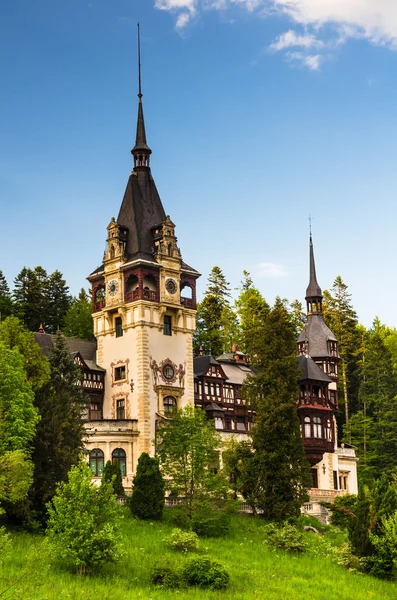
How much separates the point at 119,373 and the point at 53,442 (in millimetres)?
22757

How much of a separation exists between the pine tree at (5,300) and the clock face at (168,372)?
2037 centimetres

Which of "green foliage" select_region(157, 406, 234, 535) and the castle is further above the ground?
the castle

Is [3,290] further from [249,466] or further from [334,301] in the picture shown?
[249,466]

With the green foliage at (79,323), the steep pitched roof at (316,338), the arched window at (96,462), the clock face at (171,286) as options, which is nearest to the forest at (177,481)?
the arched window at (96,462)

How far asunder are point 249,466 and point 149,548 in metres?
14.7

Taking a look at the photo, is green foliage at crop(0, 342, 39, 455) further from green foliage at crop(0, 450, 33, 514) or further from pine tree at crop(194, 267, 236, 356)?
pine tree at crop(194, 267, 236, 356)

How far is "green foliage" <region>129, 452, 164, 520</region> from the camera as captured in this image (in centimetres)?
5119

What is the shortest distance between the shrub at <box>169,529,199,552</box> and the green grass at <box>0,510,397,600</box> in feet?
1.67

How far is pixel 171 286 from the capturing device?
7044 cm

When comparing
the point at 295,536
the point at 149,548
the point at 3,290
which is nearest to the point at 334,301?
the point at 3,290

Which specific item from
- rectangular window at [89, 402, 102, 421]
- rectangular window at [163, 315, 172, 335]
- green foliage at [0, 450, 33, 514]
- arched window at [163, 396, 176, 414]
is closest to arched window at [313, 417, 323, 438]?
arched window at [163, 396, 176, 414]

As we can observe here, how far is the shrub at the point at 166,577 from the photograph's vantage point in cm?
3703

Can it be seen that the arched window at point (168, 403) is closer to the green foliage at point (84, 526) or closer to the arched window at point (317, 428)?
the arched window at point (317, 428)

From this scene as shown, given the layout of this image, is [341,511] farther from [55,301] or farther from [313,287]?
[55,301]
